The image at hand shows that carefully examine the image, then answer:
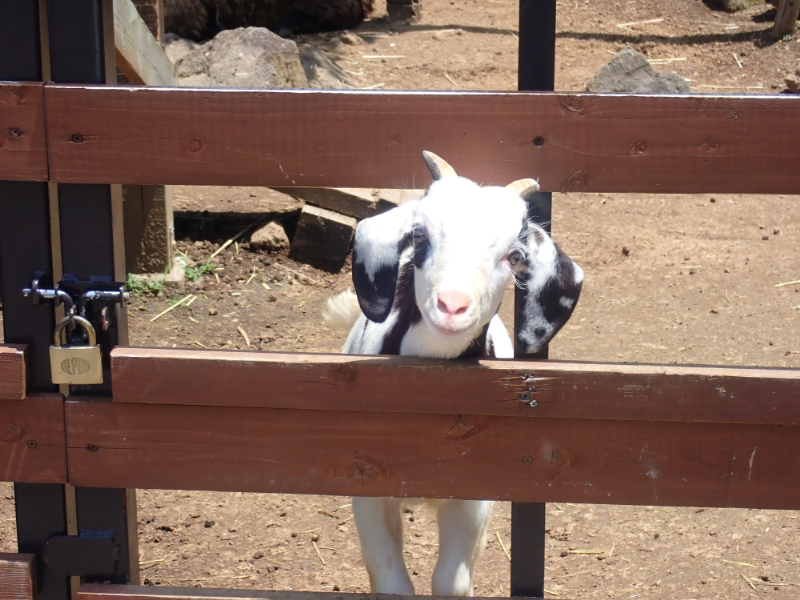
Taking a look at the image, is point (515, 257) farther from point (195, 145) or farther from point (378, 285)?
point (195, 145)

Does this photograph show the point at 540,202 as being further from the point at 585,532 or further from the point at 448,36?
the point at 448,36

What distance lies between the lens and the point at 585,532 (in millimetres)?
3523

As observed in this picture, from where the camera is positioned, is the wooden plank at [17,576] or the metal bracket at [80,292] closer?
the metal bracket at [80,292]

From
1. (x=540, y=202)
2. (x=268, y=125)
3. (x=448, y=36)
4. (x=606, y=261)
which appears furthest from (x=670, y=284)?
(x=448, y=36)

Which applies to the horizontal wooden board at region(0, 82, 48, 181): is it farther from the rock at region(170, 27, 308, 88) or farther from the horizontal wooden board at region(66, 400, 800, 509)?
the rock at region(170, 27, 308, 88)

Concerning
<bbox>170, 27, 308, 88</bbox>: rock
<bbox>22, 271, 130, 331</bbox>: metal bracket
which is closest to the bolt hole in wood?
<bbox>22, 271, 130, 331</bbox>: metal bracket

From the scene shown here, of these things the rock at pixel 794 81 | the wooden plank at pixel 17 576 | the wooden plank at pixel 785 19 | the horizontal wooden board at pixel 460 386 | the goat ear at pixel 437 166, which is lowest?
the wooden plank at pixel 17 576

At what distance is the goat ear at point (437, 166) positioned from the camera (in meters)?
1.80

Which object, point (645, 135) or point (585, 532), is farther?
point (585, 532)

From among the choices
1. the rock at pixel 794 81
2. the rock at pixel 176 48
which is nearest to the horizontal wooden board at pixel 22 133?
the rock at pixel 176 48

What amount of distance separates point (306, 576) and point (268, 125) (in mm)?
1998

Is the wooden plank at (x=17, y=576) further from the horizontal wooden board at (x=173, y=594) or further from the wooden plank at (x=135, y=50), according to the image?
the wooden plank at (x=135, y=50)

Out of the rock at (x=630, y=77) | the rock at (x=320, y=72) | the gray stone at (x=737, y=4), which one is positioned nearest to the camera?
the rock at (x=320, y=72)

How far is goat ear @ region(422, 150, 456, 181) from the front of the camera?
1.80 metres
